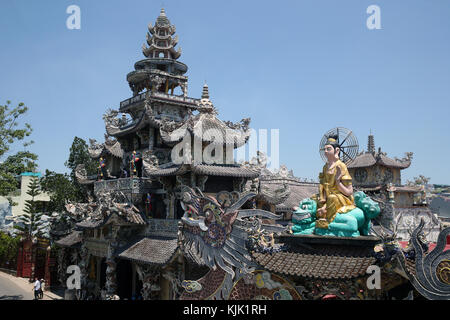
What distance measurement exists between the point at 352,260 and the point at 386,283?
2.52 feet

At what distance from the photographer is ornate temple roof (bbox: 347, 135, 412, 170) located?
112 feet

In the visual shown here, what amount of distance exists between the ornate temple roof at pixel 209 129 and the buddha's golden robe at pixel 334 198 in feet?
31.8

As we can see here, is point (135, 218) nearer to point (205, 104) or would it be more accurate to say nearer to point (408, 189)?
point (205, 104)

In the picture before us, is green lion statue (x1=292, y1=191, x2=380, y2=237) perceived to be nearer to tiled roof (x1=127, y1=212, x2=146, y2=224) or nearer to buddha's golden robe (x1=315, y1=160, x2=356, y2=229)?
buddha's golden robe (x1=315, y1=160, x2=356, y2=229)

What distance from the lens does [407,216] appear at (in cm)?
3353

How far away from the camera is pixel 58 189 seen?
33219 millimetres

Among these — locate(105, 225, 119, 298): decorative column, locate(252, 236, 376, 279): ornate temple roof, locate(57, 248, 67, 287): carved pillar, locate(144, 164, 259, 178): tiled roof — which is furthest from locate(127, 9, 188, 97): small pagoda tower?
locate(252, 236, 376, 279): ornate temple roof

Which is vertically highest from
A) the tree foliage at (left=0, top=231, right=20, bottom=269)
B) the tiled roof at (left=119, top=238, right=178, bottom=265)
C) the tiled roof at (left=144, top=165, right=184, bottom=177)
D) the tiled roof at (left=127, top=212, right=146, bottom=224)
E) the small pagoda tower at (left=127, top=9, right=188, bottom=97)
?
the small pagoda tower at (left=127, top=9, right=188, bottom=97)

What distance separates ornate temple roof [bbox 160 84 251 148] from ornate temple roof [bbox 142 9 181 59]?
7.73 meters

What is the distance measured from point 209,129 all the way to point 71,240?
38.9ft

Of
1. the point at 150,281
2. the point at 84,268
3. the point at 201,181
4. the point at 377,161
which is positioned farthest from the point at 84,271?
the point at 377,161

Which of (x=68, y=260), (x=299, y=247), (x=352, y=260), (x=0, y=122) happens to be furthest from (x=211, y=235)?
(x=68, y=260)

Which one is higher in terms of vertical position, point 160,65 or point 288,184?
point 160,65

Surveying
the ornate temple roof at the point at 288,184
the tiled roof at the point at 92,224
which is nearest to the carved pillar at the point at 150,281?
the tiled roof at the point at 92,224
